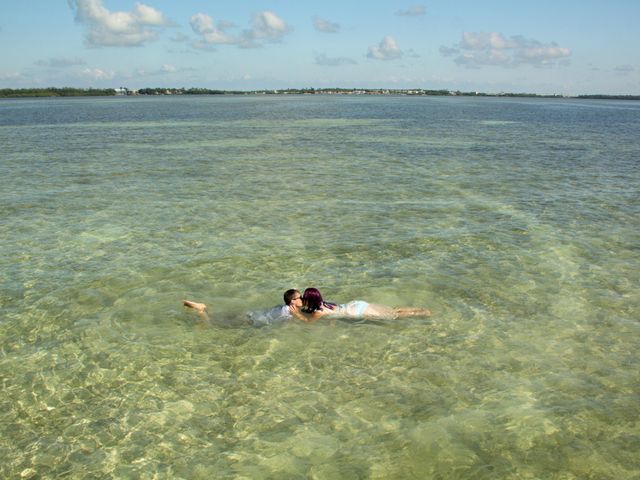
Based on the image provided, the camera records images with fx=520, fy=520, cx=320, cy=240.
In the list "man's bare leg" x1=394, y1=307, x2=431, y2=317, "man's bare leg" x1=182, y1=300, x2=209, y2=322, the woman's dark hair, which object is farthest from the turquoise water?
the woman's dark hair

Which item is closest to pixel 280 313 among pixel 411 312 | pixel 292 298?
pixel 292 298

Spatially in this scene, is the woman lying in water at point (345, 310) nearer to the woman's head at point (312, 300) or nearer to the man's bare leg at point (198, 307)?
the woman's head at point (312, 300)

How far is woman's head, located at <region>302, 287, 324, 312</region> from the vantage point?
1024 cm

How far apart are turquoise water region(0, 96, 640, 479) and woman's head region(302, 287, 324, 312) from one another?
1.63 feet

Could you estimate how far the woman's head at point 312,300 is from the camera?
33.6ft

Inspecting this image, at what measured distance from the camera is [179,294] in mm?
11812

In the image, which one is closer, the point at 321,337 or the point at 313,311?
the point at 321,337

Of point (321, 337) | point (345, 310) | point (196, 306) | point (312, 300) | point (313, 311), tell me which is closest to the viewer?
point (321, 337)

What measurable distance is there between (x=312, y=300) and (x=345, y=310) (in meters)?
0.76

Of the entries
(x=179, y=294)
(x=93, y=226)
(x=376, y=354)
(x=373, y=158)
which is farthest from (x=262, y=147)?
(x=376, y=354)

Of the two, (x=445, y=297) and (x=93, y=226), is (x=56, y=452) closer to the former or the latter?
(x=445, y=297)

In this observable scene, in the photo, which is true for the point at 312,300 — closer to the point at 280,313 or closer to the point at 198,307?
the point at 280,313

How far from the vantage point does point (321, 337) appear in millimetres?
9922

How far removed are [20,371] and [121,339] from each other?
171 centimetres
